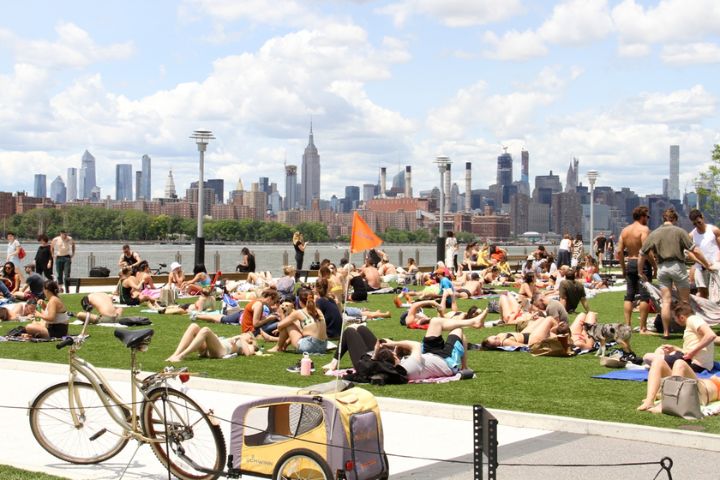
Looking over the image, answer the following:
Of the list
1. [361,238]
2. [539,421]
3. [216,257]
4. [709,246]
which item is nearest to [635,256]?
[709,246]

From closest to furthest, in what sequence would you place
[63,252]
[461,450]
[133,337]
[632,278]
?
[133,337]
[461,450]
[632,278]
[63,252]

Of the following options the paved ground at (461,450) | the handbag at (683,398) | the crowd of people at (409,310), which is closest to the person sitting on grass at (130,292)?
the crowd of people at (409,310)

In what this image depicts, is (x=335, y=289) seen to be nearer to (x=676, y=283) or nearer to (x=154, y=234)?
(x=676, y=283)

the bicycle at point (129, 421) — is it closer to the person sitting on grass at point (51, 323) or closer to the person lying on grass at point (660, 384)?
the person lying on grass at point (660, 384)

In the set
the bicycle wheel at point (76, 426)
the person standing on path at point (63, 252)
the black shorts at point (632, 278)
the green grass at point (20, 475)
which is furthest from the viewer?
the person standing on path at point (63, 252)

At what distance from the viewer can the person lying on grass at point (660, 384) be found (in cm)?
977

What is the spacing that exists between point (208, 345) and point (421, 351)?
323 centimetres

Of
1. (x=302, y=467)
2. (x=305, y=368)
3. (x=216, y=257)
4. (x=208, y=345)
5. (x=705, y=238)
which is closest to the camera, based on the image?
(x=302, y=467)

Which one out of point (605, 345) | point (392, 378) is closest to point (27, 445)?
point (392, 378)

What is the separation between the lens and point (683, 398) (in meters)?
9.36

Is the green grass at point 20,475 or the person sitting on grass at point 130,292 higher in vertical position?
the person sitting on grass at point 130,292

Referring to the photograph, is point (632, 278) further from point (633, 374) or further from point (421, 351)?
point (421, 351)

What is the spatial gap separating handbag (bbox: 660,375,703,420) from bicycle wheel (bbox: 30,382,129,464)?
4.85m

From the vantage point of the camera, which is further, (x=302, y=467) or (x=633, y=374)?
(x=633, y=374)
